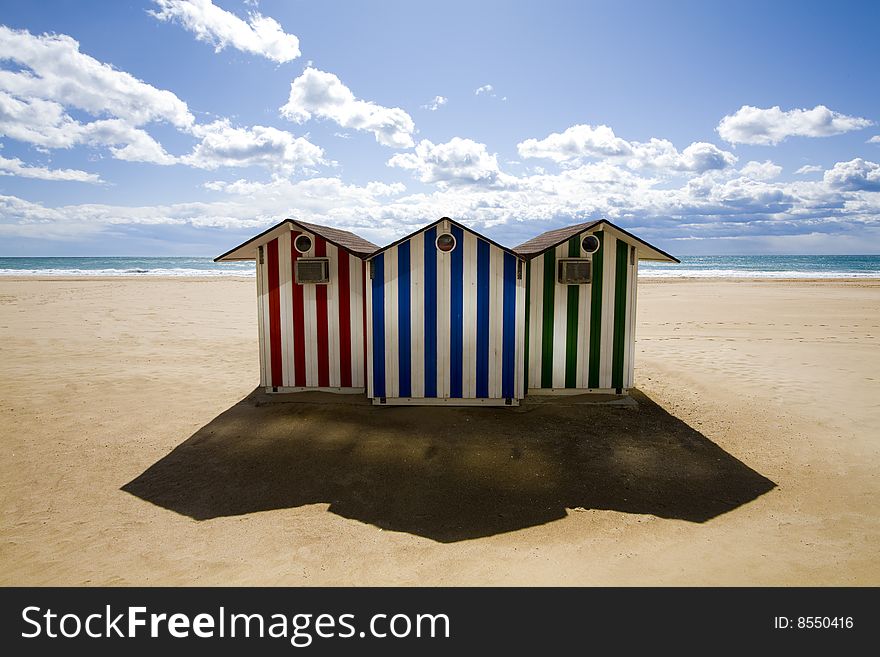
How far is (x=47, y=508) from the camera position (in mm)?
4691

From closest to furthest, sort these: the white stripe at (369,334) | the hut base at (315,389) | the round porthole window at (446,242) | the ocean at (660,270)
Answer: the round porthole window at (446,242), the white stripe at (369,334), the hut base at (315,389), the ocean at (660,270)

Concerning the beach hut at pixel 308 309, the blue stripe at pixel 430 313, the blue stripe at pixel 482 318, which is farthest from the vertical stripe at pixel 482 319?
the beach hut at pixel 308 309

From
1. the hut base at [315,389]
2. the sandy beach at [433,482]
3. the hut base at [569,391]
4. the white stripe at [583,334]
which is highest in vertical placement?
the white stripe at [583,334]

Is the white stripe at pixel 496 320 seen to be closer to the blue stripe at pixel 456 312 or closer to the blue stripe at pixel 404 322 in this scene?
the blue stripe at pixel 456 312

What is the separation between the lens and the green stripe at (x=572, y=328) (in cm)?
794

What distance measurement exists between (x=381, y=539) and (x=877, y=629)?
3377mm

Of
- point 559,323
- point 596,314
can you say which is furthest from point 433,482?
point 596,314

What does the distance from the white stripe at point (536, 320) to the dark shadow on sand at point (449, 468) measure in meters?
0.84

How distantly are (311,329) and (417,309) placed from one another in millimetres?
1924

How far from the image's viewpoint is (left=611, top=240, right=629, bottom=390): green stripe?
798cm

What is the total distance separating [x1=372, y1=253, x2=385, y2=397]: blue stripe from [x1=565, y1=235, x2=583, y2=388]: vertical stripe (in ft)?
9.68

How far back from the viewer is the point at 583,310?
26.4ft

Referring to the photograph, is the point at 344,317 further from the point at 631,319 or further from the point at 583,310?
the point at 631,319

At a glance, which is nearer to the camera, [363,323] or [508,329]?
[508,329]
